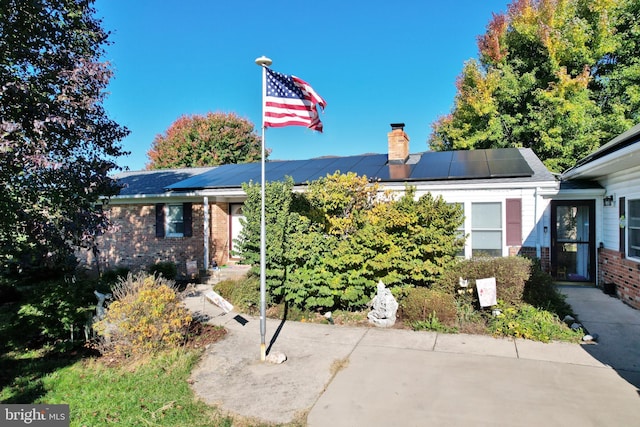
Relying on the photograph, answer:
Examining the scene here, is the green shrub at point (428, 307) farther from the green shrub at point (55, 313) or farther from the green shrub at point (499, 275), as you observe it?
the green shrub at point (55, 313)

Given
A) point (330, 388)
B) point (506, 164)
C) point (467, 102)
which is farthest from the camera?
point (467, 102)

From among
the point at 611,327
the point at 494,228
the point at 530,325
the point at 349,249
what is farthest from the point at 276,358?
the point at 494,228

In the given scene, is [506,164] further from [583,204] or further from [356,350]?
[356,350]

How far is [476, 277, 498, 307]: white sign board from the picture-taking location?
6.86 m

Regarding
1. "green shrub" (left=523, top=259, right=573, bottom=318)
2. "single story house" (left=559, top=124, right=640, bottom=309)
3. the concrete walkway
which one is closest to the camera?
the concrete walkway

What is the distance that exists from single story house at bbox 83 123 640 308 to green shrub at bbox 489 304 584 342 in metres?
2.59

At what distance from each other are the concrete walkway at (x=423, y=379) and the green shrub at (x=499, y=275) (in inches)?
40.3

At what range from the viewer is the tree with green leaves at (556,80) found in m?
16.5

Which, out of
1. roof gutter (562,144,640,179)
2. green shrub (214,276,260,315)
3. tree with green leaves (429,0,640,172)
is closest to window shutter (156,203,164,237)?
green shrub (214,276,260,315)

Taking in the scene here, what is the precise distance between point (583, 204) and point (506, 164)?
2.08 m

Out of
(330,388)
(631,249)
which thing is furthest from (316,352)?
(631,249)

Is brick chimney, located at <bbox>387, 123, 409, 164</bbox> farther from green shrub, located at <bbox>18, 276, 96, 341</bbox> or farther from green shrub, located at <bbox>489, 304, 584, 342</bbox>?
green shrub, located at <bbox>18, 276, 96, 341</bbox>

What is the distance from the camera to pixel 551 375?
4.97m

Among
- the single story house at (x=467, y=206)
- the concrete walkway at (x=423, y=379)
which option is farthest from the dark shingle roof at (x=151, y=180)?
the concrete walkway at (x=423, y=379)
